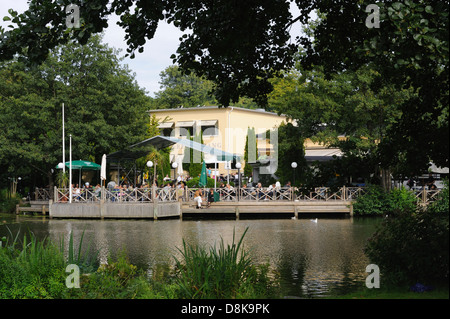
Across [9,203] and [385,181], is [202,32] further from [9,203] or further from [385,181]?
[9,203]

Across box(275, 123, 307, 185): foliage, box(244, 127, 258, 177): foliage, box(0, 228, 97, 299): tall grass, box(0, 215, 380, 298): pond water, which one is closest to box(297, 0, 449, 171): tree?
box(0, 215, 380, 298): pond water

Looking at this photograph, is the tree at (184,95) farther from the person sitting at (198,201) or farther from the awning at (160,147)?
the person sitting at (198,201)

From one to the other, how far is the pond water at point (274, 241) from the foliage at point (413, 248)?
1.68 m

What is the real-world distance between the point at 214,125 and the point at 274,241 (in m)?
34.2

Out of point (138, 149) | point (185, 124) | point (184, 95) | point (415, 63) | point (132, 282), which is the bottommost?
point (132, 282)

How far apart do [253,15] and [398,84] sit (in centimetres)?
324

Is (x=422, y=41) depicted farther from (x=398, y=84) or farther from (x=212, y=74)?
(x=212, y=74)

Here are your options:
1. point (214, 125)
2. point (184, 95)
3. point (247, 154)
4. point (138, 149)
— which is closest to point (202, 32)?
point (138, 149)

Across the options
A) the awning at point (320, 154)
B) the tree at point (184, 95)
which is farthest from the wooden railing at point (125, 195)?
the tree at point (184, 95)

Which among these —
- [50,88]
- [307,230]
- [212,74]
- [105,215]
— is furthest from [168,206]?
[212,74]

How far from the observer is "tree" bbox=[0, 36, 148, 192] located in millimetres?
36625

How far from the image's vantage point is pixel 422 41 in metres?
7.55

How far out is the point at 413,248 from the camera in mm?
8141

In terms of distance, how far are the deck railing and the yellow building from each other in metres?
17.3
